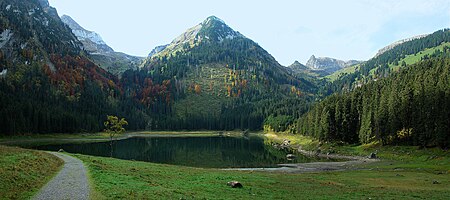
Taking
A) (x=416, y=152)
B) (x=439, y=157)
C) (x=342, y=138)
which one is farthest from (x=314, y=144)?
(x=439, y=157)

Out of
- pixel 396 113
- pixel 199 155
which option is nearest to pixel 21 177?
pixel 199 155

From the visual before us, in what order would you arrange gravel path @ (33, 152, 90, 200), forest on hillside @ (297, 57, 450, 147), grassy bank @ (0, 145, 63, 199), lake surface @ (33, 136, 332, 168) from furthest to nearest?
lake surface @ (33, 136, 332, 168)
forest on hillside @ (297, 57, 450, 147)
grassy bank @ (0, 145, 63, 199)
gravel path @ (33, 152, 90, 200)

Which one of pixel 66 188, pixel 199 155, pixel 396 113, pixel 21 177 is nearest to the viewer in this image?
pixel 66 188

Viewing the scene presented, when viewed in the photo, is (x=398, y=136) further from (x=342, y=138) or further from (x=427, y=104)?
(x=342, y=138)

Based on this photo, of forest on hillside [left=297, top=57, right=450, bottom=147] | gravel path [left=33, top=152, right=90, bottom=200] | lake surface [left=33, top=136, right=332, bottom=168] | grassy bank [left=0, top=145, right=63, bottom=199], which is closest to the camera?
gravel path [left=33, top=152, right=90, bottom=200]

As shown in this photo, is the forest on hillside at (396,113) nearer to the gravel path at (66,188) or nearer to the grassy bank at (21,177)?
the gravel path at (66,188)

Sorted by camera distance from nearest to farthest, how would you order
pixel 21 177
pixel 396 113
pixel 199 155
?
pixel 21 177, pixel 396 113, pixel 199 155

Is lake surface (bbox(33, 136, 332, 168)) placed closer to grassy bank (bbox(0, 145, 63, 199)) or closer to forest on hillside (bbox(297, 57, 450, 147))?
forest on hillside (bbox(297, 57, 450, 147))

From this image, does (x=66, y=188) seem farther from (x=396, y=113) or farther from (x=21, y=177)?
(x=396, y=113)

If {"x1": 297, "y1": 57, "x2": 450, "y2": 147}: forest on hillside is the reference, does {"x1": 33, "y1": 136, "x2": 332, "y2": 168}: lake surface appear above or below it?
below

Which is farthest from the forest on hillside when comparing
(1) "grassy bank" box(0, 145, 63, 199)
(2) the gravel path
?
(1) "grassy bank" box(0, 145, 63, 199)

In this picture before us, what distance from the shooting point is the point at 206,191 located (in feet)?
91.0

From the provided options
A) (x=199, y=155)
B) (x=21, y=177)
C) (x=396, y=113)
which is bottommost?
(x=199, y=155)

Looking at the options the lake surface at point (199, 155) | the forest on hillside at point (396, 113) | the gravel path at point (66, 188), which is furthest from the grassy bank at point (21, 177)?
the forest on hillside at point (396, 113)
